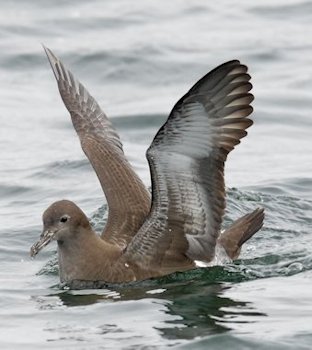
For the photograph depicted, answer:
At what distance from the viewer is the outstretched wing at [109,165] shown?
38.0ft

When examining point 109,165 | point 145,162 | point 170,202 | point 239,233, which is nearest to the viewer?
point 170,202

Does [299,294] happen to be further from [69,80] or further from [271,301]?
[69,80]

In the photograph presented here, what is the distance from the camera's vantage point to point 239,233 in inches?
456

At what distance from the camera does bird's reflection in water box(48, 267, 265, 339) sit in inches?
375

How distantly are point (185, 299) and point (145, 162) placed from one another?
5.77 meters

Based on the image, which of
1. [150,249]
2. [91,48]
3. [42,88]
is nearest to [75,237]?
[150,249]

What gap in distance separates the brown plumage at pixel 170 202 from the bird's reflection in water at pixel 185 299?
0.12 meters

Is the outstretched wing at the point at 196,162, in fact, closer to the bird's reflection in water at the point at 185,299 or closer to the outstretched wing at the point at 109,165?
the bird's reflection in water at the point at 185,299

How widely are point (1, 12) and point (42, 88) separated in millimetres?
4954

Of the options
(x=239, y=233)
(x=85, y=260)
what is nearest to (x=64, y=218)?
(x=85, y=260)

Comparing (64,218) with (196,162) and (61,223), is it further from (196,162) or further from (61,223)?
(196,162)

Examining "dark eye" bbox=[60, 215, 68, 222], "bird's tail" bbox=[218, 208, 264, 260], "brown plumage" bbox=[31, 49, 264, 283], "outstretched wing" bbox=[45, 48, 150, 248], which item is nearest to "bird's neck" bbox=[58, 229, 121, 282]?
"brown plumage" bbox=[31, 49, 264, 283]

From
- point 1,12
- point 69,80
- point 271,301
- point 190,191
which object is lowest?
point 271,301

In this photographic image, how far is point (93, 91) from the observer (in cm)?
1955
